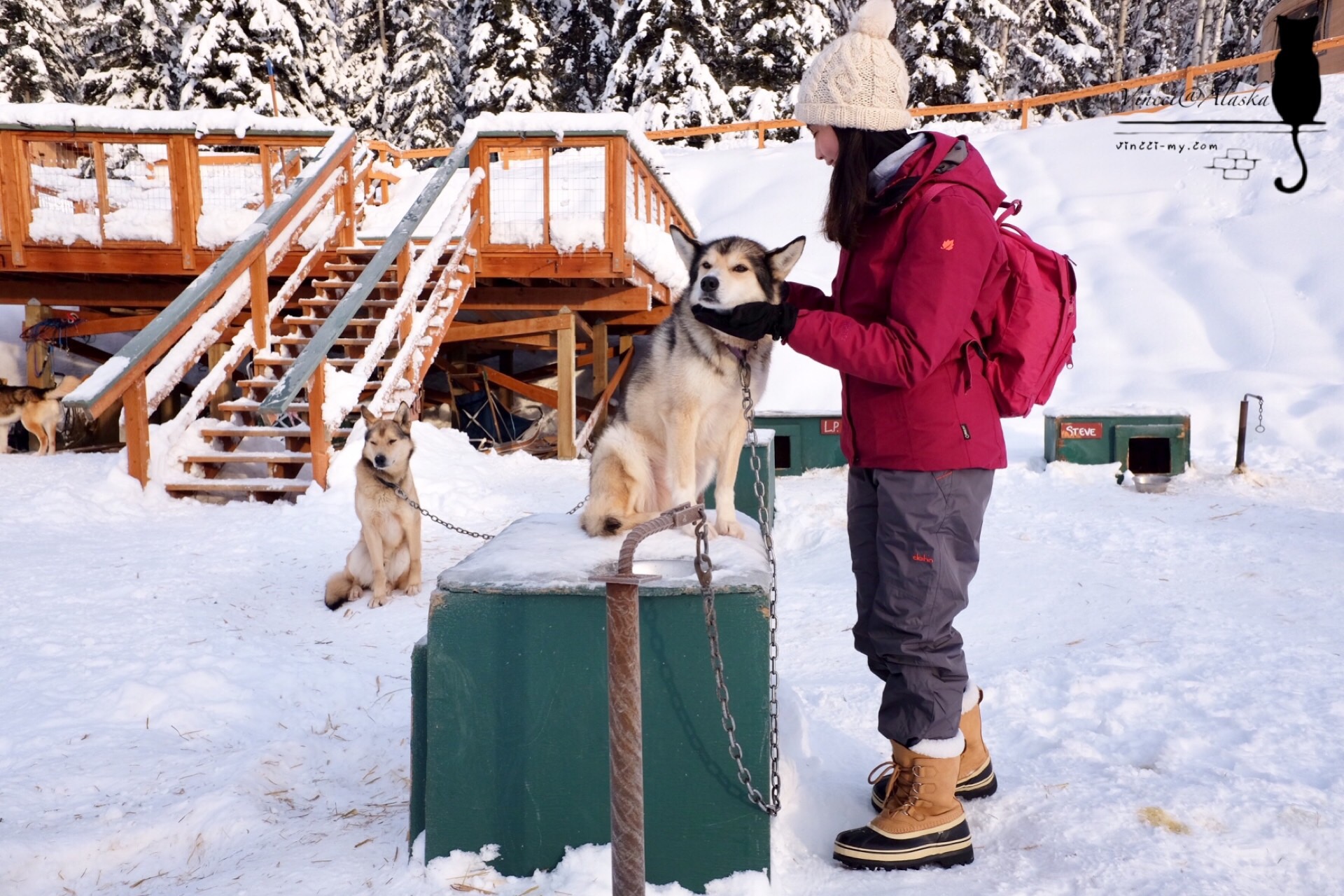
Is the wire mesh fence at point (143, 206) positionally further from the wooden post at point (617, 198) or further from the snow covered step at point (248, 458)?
the wooden post at point (617, 198)

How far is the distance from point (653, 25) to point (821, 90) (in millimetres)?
21324

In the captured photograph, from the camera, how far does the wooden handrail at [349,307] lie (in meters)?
4.93

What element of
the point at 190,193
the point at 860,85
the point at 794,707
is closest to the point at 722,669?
the point at 794,707

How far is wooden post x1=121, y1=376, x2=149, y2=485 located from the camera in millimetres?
5738

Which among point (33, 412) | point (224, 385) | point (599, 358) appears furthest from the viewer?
point (599, 358)

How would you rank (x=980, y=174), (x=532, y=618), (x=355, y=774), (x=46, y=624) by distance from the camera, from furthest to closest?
(x=46, y=624) < (x=355, y=774) < (x=980, y=174) < (x=532, y=618)

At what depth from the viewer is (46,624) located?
3559 millimetres

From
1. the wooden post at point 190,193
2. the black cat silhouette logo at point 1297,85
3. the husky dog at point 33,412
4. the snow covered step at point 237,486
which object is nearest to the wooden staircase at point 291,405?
the snow covered step at point 237,486

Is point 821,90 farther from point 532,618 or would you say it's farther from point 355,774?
point 355,774

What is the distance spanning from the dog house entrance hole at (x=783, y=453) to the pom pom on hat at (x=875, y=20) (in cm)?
601

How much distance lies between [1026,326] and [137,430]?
19.9 ft

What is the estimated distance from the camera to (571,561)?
6.19ft

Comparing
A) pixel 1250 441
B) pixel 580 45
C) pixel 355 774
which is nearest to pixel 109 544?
pixel 355 774

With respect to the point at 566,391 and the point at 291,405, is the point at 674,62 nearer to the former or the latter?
the point at 566,391
